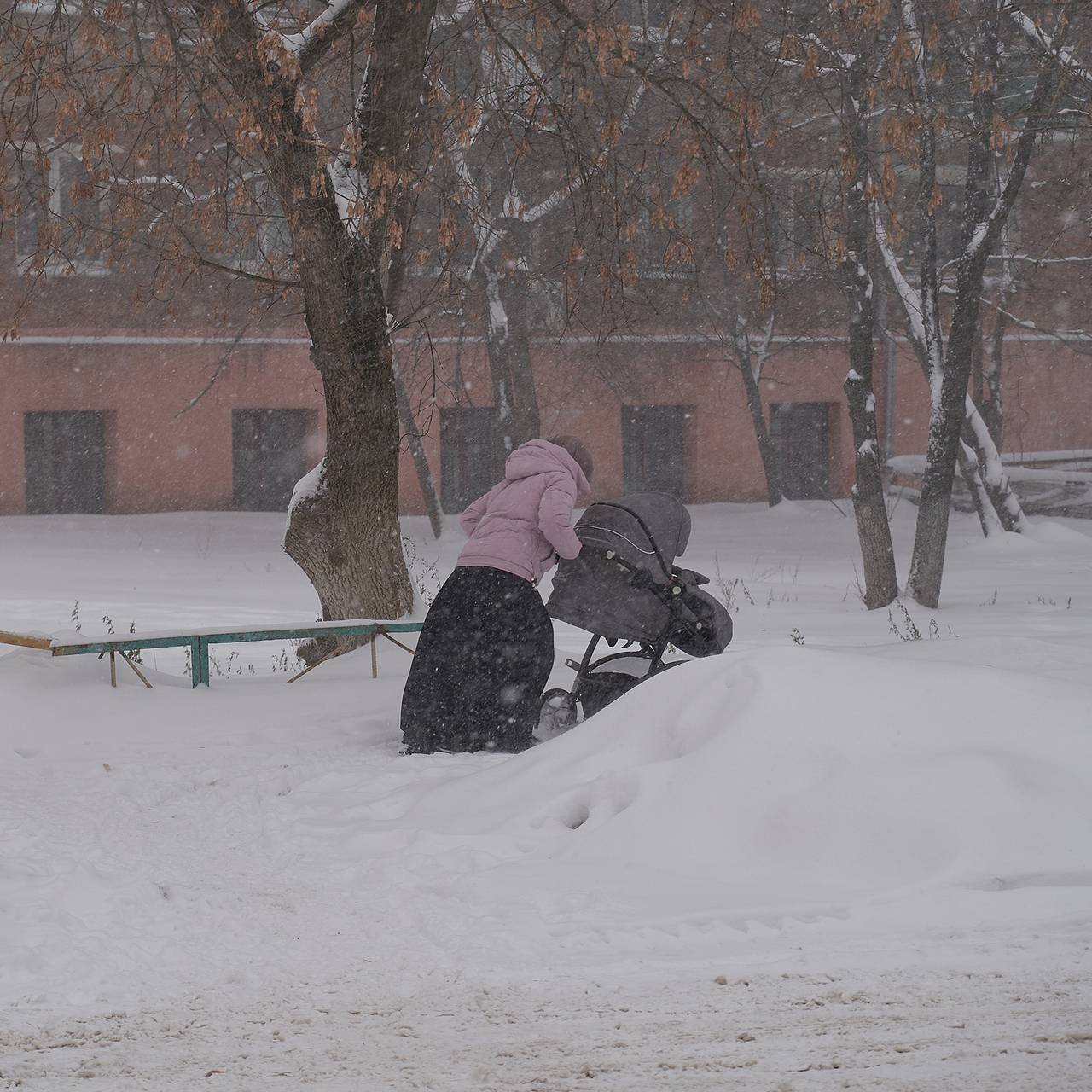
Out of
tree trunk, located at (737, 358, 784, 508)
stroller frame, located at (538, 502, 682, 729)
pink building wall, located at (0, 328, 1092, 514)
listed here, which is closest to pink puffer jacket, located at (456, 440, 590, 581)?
stroller frame, located at (538, 502, 682, 729)

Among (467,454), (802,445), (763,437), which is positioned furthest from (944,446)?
(802,445)

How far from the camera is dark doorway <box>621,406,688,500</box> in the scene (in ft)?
85.4

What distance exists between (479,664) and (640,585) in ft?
2.83

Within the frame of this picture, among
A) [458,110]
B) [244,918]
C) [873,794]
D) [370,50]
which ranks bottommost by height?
[244,918]

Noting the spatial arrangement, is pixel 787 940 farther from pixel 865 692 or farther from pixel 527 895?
pixel 865 692

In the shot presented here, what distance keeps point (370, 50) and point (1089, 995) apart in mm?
6839

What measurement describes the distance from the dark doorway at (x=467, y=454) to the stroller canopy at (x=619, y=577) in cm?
1794

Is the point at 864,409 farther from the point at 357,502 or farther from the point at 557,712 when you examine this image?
the point at 557,712

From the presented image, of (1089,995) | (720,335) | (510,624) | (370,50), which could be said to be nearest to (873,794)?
(1089,995)

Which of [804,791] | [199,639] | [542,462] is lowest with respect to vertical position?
[804,791]

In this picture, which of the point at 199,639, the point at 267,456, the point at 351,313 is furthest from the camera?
the point at 267,456

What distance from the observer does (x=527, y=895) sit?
417cm

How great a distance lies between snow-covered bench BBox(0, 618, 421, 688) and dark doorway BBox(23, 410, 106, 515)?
16.1 meters

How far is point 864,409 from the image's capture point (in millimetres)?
12430
